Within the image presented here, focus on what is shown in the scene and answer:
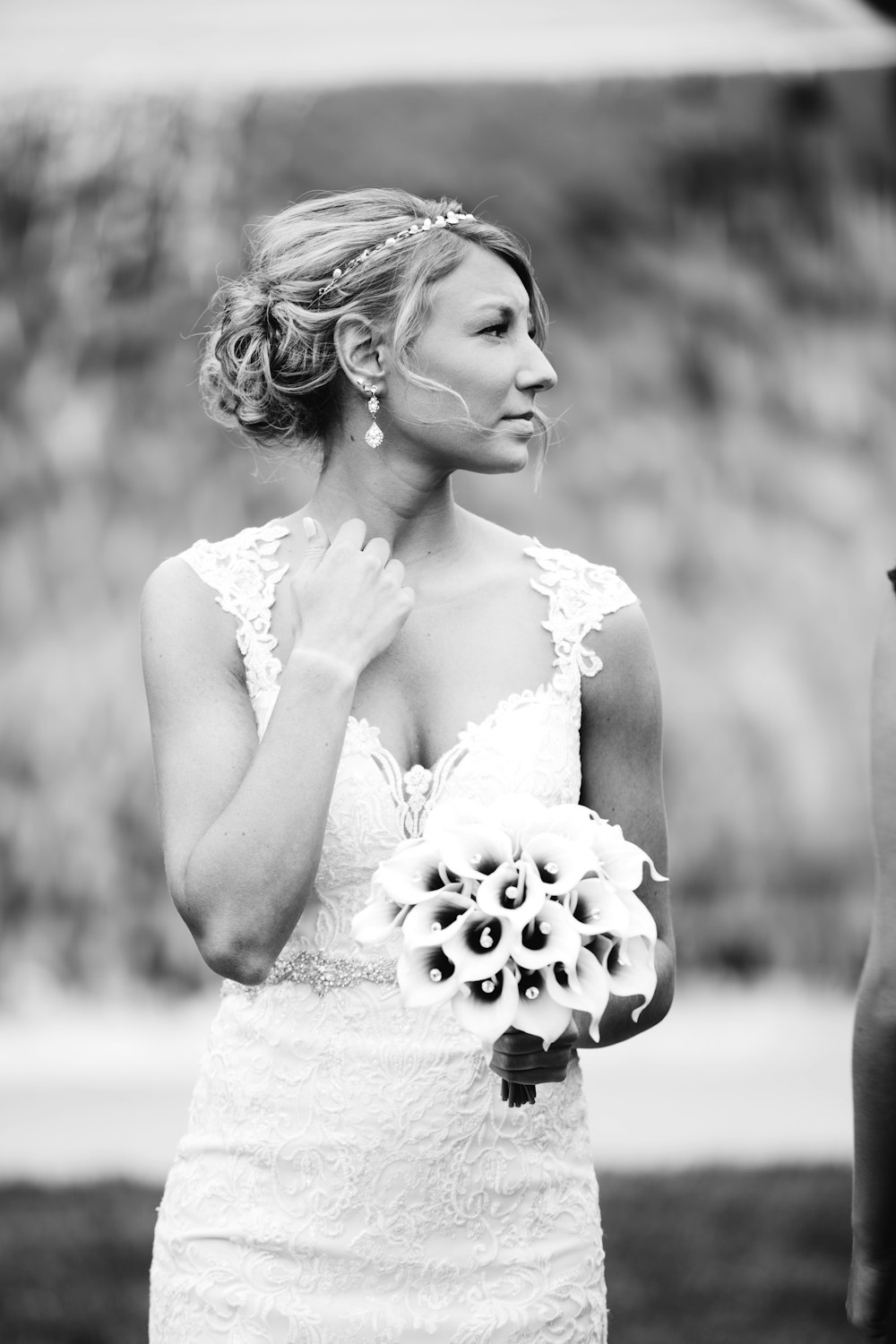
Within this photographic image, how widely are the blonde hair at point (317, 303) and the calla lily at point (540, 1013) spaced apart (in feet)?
3.13

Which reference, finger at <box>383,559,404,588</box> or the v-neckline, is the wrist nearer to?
the v-neckline

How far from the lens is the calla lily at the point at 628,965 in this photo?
211cm

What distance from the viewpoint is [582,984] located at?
2098mm

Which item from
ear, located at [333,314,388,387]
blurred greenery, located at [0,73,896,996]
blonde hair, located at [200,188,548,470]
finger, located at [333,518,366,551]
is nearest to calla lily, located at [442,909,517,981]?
finger, located at [333,518,366,551]

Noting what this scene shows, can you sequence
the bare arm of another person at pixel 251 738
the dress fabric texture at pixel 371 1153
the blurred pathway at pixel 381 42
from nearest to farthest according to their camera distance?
1. the bare arm of another person at pixel 251 738
2. the dress fabric texture at pixel 371 1153
3. the blurred pathway at pixel 381 42

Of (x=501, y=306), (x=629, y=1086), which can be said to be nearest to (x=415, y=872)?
(x=501, y=306)

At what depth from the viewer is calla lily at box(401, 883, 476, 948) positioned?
6.81 ft

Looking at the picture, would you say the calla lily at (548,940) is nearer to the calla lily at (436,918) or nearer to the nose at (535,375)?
the calla lily at (436,918)

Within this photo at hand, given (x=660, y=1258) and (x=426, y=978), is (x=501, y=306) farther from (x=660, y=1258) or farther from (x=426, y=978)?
(x=660, y=1258)

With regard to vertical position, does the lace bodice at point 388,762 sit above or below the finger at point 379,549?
below

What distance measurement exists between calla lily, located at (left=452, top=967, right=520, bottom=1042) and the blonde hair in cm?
94

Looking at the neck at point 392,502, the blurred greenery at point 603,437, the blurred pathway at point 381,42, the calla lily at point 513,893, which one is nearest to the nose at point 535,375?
the neck at point 392,502

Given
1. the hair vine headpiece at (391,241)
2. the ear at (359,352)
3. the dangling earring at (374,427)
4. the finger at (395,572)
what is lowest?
the finger at (395,572)

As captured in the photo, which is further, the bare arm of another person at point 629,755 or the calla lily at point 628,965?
the bare arm of another person at point 629,755
